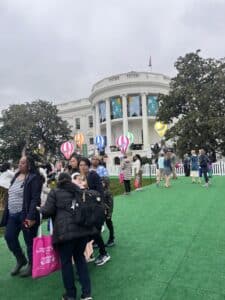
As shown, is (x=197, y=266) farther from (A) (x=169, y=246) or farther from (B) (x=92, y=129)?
(B) (x=92, y=129)

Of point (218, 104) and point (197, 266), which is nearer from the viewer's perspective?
point (197, 266)

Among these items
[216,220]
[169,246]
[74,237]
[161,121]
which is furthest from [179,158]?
→ [74,237]

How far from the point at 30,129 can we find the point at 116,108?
481 inches

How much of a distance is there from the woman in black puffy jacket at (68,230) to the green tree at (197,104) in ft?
84.7

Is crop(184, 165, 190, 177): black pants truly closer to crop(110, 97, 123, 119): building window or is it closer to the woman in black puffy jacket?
the woman in black puffy jacket

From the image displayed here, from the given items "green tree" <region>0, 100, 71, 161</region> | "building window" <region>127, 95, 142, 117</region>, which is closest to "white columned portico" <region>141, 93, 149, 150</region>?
"building window" <region>127, 95, 142, 117</region>

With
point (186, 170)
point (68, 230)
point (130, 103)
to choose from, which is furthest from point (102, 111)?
point (68, 230)

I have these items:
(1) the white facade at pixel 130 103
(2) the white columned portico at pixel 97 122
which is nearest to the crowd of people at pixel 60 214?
(1) the white facade at pixel 130 103

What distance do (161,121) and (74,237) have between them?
95.7 feet

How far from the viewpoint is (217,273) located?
14.8 ft

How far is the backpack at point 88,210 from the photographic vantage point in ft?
11.7

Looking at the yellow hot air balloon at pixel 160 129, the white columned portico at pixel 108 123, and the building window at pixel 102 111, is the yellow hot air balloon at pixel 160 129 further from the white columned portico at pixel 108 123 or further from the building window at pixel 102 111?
the building window at pixel 102 111

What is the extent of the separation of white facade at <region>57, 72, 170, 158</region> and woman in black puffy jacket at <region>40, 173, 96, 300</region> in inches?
1759

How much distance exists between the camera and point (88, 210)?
11.8 feet
